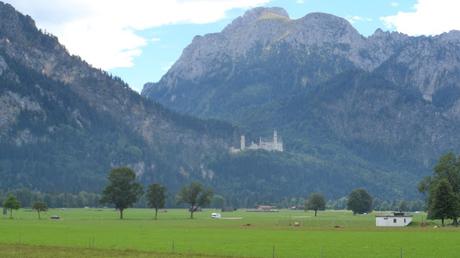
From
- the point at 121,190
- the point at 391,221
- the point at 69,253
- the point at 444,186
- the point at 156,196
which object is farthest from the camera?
the point at 156,196

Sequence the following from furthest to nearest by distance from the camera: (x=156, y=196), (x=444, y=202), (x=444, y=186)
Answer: (x=156, y=196), (x=444, y=186), (x=444, y=202)

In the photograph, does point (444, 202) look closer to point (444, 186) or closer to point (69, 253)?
point (444, 186)

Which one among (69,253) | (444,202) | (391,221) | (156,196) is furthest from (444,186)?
(69,253)

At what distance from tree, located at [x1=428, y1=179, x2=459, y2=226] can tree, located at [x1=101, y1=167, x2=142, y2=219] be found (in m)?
71.3

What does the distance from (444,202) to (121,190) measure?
74532mm

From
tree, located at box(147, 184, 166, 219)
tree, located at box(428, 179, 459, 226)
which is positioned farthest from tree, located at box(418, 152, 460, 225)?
tree, located at box(147, 184, 166, 219)

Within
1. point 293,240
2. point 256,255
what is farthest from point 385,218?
point 256,255

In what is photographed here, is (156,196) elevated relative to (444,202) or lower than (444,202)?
elevated

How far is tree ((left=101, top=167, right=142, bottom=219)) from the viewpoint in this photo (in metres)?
177

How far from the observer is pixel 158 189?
623 feet

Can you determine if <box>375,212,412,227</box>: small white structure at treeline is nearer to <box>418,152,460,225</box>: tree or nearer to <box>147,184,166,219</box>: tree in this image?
<box>418,152,460,225</box>: tree

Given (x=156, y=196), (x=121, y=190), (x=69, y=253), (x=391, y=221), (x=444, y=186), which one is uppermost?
(x=444, y=186)

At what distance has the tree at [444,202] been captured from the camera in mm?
133625

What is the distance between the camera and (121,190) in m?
177
